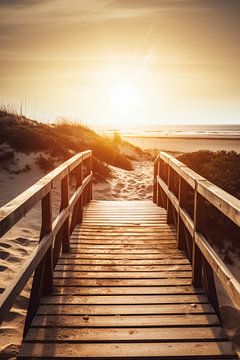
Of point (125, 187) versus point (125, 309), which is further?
point (125, 187)

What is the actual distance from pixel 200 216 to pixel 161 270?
3.04ft

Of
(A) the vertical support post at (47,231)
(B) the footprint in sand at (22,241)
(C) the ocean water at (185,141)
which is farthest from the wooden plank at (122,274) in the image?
(C) the ocean water at (185,141)

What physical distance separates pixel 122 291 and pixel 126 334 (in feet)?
2.60

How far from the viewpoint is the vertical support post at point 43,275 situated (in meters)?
3.27

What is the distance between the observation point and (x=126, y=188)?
Result: 1309 centimetres

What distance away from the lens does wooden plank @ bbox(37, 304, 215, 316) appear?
337cm

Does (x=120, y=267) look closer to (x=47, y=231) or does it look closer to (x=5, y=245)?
(x=47, y=231)

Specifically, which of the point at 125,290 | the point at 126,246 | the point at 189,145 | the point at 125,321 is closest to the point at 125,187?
the point at 126,246

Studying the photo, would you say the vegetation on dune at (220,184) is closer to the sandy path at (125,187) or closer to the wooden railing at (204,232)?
the wooden railing at (204,232)

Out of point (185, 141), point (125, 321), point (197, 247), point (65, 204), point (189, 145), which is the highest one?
point (185, 141)

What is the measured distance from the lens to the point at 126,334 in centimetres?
303

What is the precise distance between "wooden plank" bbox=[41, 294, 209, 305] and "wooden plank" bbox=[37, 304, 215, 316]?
0.06 m

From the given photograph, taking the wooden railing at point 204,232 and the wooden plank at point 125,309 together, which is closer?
the wooden railing at point 204,232

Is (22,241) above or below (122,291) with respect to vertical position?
below
